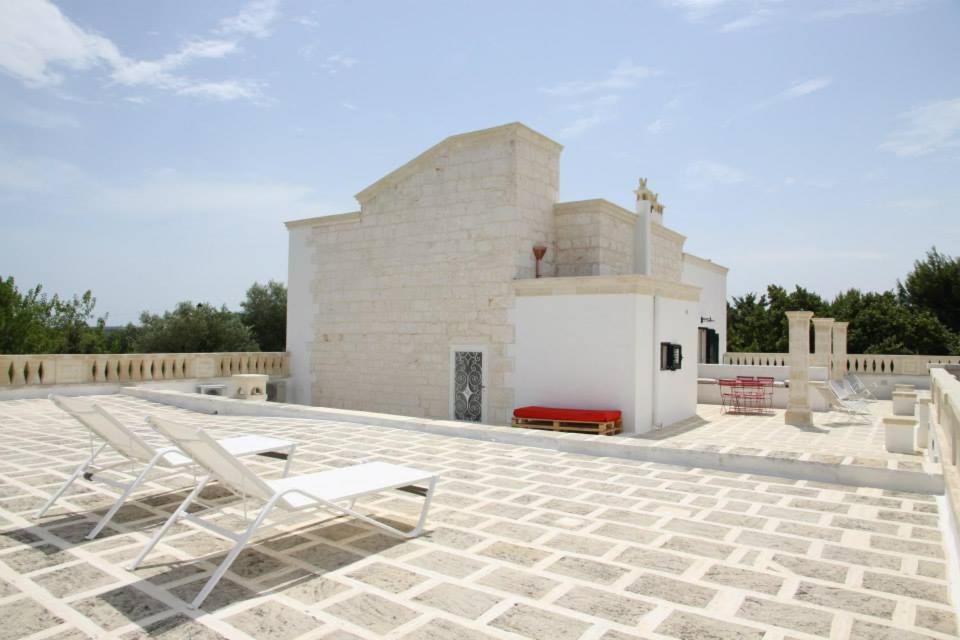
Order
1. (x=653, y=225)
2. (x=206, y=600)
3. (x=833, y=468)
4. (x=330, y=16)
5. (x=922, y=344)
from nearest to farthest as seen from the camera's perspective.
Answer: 1. (x=206, y=600)
2. (x=833, y=468)
3. (x=330, y=16)
4. (x=653, y=225)
5. (x=922, y=344)

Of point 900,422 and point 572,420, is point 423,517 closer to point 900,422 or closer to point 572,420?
point 900,422

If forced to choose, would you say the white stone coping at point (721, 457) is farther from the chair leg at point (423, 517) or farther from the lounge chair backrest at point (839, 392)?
the lounge chair backrest at point (839, 392)

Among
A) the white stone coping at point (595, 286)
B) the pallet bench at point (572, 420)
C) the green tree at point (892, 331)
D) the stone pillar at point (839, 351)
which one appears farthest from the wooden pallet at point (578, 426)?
the green tree at point (892, 331)

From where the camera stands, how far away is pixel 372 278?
610 inches

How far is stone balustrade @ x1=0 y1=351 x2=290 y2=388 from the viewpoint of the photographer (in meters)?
13.3

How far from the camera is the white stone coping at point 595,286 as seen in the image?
12.0m

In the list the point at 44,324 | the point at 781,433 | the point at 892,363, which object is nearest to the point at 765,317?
the point at 892,363

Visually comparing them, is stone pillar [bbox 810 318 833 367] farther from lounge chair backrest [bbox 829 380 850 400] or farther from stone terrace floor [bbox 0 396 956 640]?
stone terrace floor [bbox 0 396 956 640]

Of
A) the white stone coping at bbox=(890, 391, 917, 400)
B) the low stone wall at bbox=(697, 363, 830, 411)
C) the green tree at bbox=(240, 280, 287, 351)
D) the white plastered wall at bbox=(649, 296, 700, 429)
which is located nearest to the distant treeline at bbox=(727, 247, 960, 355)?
the low stone wall at bbox=(697, 363, 830, 411)

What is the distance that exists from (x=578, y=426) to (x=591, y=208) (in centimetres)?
519

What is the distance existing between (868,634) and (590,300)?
31.4ft

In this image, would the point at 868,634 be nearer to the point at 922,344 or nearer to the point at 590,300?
the point at 590,300

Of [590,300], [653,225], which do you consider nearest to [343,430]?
[590,300]

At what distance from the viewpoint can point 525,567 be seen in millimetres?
3760
